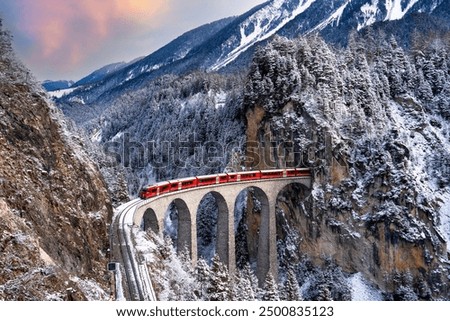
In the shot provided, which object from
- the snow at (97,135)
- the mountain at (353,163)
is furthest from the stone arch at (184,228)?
the snow at (97,135)

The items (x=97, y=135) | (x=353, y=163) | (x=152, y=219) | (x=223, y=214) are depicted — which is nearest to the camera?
(x=152, y=219)

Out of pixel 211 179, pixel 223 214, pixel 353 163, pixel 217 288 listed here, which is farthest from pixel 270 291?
pixel 353 163

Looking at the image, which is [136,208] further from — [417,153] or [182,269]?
[417,153]

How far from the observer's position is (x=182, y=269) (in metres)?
27.8

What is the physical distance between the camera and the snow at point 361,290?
45219mm

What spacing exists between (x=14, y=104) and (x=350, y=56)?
46.3 m

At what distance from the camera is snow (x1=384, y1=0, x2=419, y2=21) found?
18762 cm

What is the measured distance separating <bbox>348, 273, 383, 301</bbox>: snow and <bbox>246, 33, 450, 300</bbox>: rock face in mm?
711

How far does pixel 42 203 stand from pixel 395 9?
655ft

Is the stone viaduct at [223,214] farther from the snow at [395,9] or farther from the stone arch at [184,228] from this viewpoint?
the snow at [395,9]

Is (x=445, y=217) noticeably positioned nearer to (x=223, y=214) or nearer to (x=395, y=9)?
(x=223, y=214)

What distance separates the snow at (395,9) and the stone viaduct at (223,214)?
535 feet

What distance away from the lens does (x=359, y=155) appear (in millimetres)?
49875
